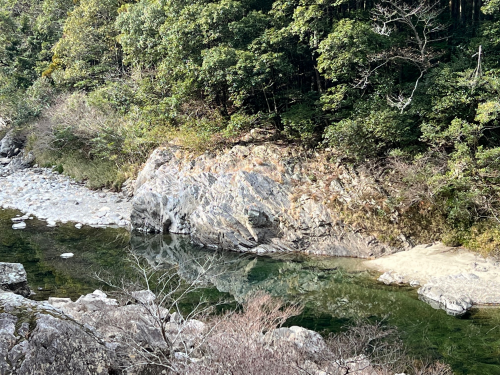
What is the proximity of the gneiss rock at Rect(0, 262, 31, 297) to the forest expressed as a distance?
9792 millimetres

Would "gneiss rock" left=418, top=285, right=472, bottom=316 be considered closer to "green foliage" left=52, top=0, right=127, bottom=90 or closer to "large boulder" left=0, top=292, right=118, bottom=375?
"large boulder" left=0, top=292, right=118, bottom=375

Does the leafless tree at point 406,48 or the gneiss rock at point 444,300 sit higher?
the leafless tree at point 406,48

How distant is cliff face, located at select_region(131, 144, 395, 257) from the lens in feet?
44.0

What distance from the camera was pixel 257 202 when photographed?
46.2 ft

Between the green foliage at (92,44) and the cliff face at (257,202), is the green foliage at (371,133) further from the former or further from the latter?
the green foliage at (92,44)

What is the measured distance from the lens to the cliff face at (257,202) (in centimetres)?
1342

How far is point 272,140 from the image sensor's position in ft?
54.3

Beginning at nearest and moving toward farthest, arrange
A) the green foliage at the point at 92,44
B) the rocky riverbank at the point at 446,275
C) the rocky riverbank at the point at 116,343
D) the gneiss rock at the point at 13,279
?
the rocky riverbank at the point at 116,343
the gneiss rock at the point at 13,279
the rocky riverbank at the point at 446,275
the green foliage at the point at 92,44

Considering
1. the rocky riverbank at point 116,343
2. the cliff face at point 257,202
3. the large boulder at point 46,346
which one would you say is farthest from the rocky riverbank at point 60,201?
the large boulder at point 46,346

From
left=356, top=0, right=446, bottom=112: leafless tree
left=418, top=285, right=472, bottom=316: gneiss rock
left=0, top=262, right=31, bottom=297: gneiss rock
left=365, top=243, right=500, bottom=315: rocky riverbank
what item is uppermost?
left=356, top=0, right=446, bottom=112: leafless tree

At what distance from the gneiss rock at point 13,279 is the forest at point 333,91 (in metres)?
9.79

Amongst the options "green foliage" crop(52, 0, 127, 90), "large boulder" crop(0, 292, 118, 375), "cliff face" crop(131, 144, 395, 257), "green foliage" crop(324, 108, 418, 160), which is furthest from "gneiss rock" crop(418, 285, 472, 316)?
"green foliage" crop(52, 0, 127, 90)

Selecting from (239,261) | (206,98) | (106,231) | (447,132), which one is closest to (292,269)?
(239,261)

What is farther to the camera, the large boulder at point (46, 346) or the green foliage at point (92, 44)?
the green foliage at point (92, 44)
